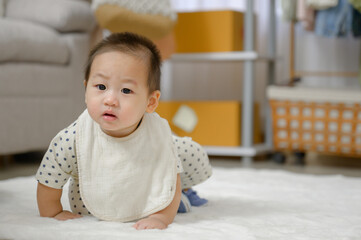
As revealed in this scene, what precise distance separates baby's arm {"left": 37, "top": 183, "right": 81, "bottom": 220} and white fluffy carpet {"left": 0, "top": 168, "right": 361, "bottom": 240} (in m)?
0.02

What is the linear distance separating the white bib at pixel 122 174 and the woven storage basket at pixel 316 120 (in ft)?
4.39

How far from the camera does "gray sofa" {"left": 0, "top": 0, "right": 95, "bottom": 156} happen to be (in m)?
1.79

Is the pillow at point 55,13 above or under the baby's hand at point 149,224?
above

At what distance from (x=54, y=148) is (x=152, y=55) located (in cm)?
24

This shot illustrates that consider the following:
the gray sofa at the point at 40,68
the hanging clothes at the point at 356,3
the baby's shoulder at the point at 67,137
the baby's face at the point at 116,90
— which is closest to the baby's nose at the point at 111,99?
the baby's face at the point at 116,90

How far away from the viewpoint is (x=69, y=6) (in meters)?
2.11

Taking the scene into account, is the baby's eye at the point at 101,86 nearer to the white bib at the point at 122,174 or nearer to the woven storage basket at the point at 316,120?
the white bib at the point at 122,174

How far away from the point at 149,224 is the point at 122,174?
10 centimetres

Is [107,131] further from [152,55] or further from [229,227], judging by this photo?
[229,227]

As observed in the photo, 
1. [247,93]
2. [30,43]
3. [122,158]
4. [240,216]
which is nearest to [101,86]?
[122,158]

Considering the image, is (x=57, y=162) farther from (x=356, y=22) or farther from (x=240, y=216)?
(x=356, y=22)

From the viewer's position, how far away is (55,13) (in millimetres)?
2092

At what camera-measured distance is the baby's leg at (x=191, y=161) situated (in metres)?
1.05

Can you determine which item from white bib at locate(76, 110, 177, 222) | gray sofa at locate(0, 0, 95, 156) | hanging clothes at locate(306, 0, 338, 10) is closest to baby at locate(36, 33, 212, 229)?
white bib at locate(76, 110, 177, 222)
